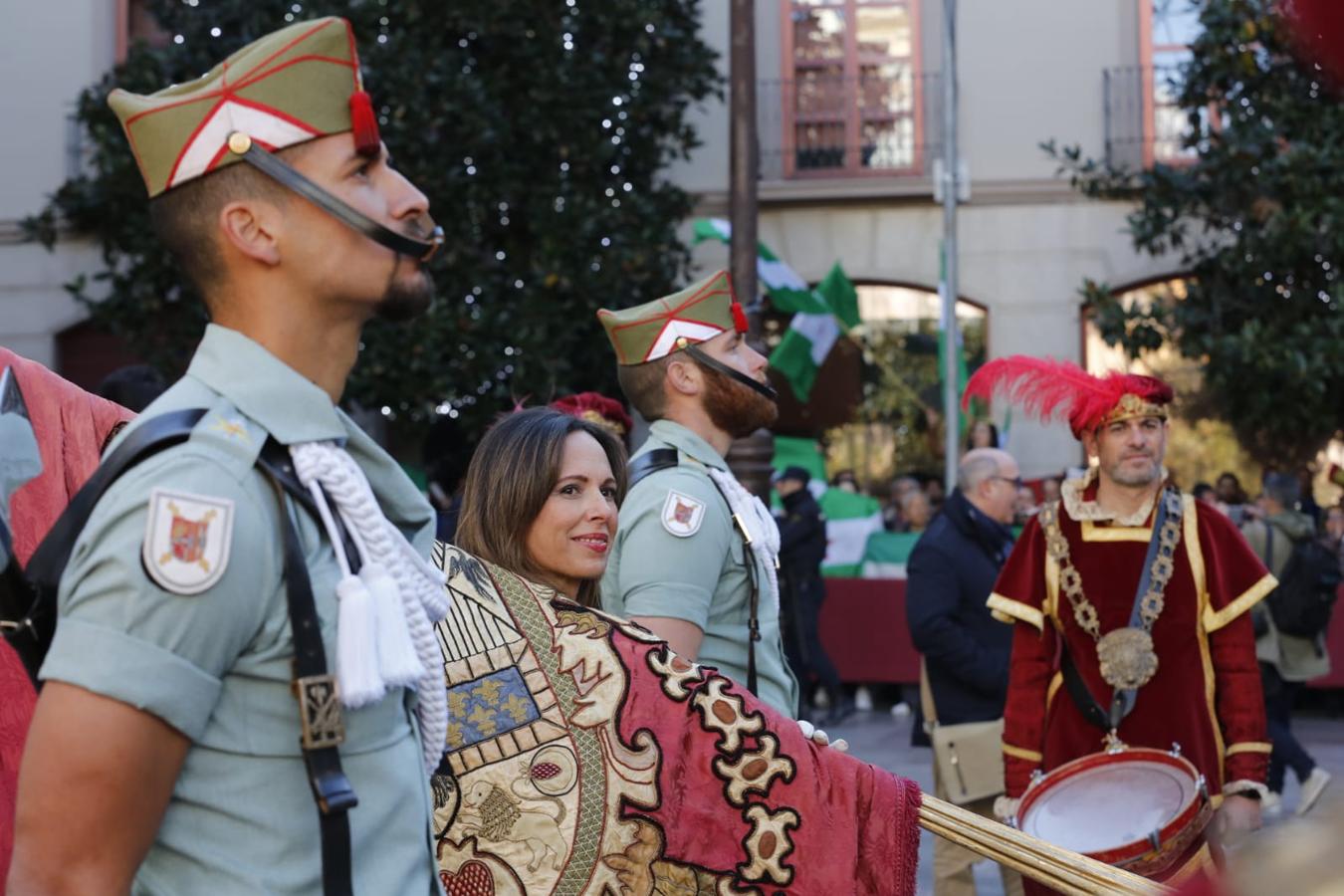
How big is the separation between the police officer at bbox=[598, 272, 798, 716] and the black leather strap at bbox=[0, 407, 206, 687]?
7.07 feet

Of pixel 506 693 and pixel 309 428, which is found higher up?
pixel 309 428

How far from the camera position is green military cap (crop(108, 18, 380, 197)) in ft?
6.68

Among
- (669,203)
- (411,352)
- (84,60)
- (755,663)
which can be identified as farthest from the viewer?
(84,60)

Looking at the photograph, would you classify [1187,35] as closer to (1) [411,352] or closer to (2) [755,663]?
(1) [411,352]

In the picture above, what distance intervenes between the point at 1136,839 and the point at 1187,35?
1412cm

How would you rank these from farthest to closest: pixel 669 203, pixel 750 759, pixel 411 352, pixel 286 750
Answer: pixel 669 203, pixel 411 352, pixel 750 759, pixel 286 750

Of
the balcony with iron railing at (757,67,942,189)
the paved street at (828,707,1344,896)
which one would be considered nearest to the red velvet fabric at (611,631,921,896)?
the paved street at (828,707,1344,896)

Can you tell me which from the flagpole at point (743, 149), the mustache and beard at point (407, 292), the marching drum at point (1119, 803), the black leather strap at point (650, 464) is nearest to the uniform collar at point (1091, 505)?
the marching drum at point (1119, 803)

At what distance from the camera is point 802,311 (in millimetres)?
15758

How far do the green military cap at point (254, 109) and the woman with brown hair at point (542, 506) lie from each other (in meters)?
1.99

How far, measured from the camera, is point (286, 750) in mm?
1915

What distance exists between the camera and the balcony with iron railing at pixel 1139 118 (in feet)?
57.3

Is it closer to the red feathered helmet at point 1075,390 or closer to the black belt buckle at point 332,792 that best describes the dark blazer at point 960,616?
the red feathered helmet at point 1075,390

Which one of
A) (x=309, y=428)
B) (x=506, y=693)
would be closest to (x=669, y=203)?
(x=506, y=693)
